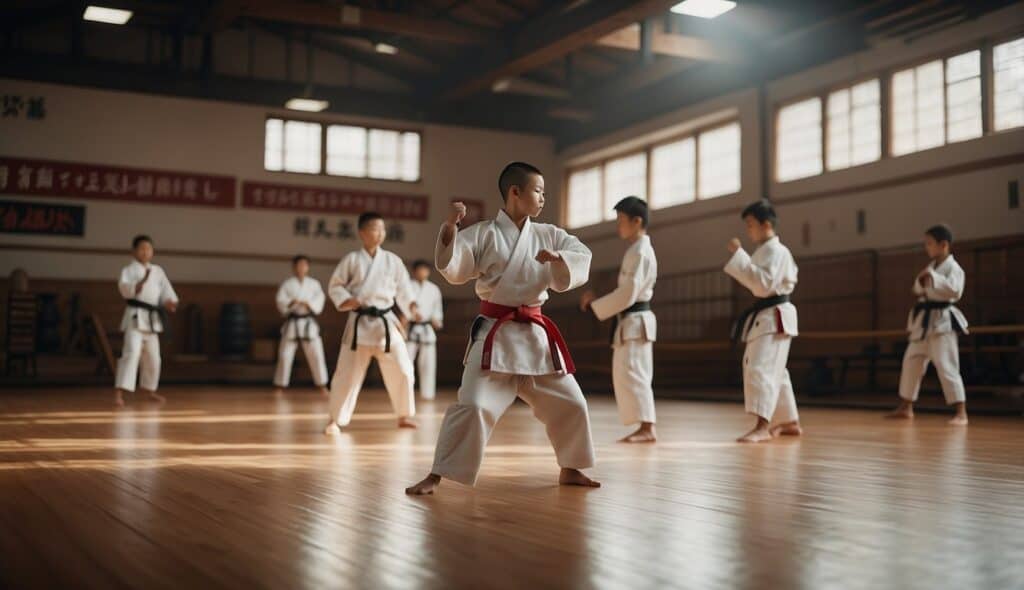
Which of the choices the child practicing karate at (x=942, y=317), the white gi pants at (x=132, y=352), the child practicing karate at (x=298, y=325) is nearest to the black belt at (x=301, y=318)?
the child practicing karate at (x=298, y=325)

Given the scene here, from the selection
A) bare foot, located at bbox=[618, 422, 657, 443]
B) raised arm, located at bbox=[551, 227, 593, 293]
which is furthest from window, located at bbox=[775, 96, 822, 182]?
raised arm, located at bbox=[551, 227, 593, 293]

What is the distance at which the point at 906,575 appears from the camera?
206 cm

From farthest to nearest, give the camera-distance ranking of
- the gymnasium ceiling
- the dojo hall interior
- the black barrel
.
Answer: the black barrel
the gymnasium ceiling
the dojo hall interior

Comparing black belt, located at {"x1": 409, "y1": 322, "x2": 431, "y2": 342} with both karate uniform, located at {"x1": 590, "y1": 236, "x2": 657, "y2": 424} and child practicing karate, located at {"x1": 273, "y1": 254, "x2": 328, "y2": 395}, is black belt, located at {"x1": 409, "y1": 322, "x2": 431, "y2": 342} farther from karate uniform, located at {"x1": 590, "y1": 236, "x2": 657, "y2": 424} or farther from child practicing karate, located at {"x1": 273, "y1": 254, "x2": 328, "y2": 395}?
karate uniform, located at {"x1": 590, "y1": 236, "x2": 657, "y2": 424}

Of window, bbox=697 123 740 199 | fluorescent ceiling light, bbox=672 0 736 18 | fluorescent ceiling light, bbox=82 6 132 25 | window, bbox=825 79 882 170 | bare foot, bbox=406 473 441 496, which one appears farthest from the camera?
window, bbox=697 123 740 199

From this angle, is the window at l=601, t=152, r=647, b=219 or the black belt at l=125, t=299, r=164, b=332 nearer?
the black belt at l=125, t=299, r=164, b=332

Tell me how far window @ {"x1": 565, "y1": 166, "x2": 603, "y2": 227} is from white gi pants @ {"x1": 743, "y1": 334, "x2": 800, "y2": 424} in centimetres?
1001

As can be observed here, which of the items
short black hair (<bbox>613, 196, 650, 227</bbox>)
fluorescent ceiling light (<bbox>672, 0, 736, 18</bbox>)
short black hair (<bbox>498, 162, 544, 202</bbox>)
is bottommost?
short black hair (<bbox>498, 162, 544, 202</bbox>)

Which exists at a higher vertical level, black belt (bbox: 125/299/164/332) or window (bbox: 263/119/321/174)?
window (bbox: 263/119/321/174)

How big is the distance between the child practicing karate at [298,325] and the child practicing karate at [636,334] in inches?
253

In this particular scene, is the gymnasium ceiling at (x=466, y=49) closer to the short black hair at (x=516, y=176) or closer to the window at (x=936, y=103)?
the window at (x=936, y=103)

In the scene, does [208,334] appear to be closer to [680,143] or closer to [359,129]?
[359,129]

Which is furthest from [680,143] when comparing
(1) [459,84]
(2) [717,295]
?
(1) [459,84]

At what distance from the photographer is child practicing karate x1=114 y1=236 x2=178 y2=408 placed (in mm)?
8688
